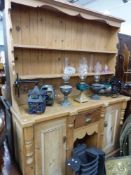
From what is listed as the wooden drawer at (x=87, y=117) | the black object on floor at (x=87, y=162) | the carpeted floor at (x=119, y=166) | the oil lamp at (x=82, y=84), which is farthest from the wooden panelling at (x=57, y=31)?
the carpeted floor at (x=119, y=166)

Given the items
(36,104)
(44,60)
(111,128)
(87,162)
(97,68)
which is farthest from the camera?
(97,68)

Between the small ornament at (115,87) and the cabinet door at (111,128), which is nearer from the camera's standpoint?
the cabinet door at (111,128)

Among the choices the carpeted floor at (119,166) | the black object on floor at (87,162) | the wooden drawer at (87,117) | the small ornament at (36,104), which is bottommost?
the carpeted floor at (119,166)

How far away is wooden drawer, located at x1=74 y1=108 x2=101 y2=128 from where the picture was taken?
1.49 metres

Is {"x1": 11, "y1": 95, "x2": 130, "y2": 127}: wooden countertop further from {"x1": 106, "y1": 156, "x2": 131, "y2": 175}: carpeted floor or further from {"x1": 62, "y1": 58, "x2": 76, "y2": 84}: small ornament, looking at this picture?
{"x1": 106, "y1": 156, "x2": 131, "y2": 175}: carpeted floor

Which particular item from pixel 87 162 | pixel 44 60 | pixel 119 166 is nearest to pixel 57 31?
pixel 44 60

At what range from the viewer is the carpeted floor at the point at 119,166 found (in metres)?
1.68

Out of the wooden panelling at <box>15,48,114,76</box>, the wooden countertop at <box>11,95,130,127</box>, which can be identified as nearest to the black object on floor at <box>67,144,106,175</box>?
the wooden countertop at <box>11,95,130,127</box>

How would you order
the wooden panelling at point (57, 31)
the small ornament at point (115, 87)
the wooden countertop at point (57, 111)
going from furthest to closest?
the small ornament at point (115, 87), the wooden panelling at point (57, 31), the wooden countertop at point (57, 111)

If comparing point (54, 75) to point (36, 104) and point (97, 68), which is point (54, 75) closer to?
point (36, 104)

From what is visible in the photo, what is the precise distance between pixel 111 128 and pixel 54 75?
97 cm

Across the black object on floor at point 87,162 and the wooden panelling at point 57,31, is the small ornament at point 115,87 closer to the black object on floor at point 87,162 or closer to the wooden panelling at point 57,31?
the wooden panelling at point 57,31

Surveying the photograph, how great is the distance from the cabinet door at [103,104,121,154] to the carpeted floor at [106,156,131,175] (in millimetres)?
190

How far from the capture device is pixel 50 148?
1.38 metres
